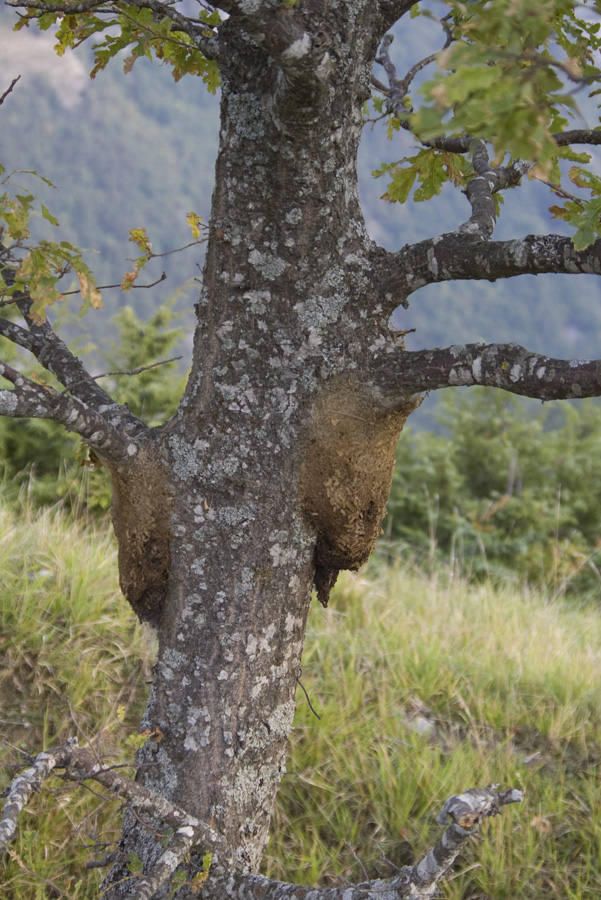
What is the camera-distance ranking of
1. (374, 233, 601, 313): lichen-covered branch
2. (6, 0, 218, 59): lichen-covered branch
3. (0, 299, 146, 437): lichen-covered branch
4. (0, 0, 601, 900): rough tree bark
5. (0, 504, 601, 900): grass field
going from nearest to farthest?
(374, 233, 601, 313): lichen-covered branch < (6, 0, 218, 59): lichen-covered branch < (0, 0, 601, 900): rough tree bark < (0, 299, 146, 437): lichen-covered branch < (0, 504, 601, 900): grass field

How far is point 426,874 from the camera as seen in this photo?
1502 millimetres

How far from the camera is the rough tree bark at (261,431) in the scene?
5.86 ft

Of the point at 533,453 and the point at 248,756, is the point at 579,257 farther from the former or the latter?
the point at 533,453

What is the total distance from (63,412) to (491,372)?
107cm

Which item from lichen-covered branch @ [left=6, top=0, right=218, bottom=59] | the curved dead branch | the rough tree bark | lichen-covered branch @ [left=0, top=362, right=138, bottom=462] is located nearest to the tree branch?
the rough tree bark

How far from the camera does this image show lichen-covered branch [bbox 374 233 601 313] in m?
1.55

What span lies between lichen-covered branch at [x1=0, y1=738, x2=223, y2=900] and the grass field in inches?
22.6

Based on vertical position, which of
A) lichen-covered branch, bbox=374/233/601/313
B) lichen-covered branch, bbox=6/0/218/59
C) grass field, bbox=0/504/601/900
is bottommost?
grass field, bbox=0/504/601/900

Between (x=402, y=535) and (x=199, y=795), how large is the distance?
701 cm

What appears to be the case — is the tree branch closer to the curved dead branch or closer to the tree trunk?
the tree trunk

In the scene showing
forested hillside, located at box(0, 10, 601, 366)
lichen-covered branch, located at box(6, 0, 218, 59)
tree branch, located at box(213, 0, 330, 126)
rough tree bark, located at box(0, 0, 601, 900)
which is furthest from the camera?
forested hillside, located at box(0, 10, 601, 366)

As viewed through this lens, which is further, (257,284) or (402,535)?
(402,535)

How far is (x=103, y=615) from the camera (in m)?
3.41

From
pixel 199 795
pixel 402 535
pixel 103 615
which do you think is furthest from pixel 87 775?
pixel 402 535
